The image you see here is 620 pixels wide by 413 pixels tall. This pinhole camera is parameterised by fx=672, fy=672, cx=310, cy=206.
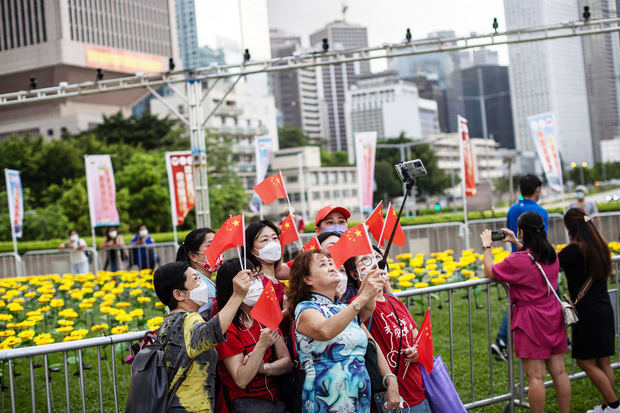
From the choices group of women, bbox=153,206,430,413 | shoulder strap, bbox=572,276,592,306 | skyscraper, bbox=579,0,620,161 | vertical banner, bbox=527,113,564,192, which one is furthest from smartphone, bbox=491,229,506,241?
skyscraper, bbox=579,0,620,161

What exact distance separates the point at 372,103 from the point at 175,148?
117658 mm

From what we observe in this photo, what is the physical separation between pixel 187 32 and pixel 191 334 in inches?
6160

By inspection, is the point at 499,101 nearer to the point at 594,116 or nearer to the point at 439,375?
the point at 594,116

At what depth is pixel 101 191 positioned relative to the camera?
1839cm

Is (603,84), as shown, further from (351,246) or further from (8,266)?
(351,246)

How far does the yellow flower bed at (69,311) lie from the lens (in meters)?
6.41

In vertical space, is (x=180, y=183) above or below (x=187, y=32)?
below

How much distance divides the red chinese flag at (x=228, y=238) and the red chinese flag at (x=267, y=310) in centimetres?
53

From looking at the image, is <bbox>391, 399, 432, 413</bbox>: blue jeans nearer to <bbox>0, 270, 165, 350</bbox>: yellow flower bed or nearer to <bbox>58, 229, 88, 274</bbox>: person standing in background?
<bbox>0, 270, 165, 350</bbox>: yellow flower bed

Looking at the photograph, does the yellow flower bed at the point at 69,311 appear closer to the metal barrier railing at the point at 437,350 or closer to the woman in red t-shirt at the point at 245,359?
the metal barrier railing at the point at 437,350

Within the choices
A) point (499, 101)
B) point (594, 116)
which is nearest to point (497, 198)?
point (594, 116)

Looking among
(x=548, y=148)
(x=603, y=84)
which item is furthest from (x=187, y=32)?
(x=548, y=148)

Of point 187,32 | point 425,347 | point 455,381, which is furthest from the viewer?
point 187,32

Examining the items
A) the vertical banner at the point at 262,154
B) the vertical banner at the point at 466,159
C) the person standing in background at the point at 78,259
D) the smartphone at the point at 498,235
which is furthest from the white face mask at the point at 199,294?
the vertical banner at the point at 262,154
